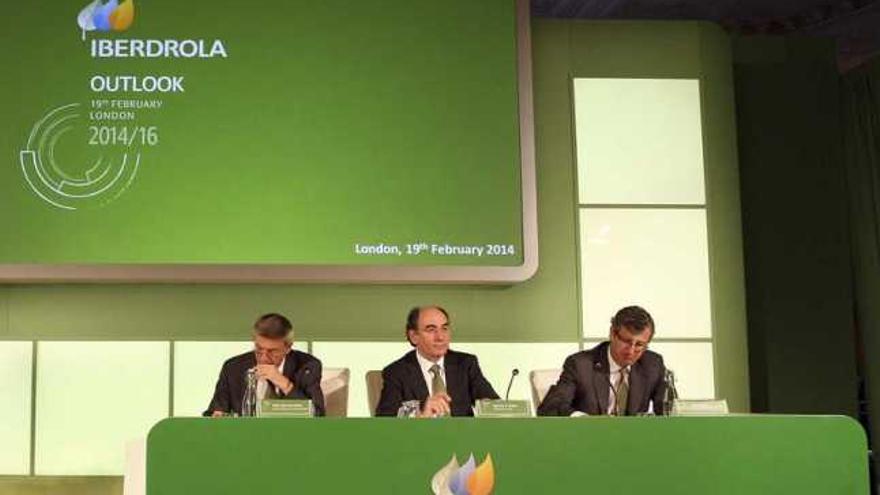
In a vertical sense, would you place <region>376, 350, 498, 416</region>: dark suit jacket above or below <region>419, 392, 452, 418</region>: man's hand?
above

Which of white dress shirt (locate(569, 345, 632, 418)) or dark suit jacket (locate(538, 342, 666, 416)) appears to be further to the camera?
white dress shirt (locate(569, 345, 632, 418))

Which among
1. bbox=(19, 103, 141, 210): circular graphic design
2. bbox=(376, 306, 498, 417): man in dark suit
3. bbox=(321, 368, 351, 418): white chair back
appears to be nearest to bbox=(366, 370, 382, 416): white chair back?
bbox=(321, 368, 351, 418): white chair back

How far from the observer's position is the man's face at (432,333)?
4.23m

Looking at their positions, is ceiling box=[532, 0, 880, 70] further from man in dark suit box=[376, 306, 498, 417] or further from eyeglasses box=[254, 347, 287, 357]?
eyeglasses box=[254, 347, 287, 357]

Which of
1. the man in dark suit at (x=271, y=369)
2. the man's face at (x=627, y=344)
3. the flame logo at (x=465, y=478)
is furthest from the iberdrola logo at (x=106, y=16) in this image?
the flame logo at (x=465, y=478)

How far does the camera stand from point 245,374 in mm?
4129

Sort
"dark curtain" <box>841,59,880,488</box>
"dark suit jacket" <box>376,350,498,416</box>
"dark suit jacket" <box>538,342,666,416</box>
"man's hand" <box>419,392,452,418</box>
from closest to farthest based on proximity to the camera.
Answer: "man's hand" <box>419,392,452,418</box> → "dark suit jacket" <box>538,342,666,416</box> → "dark suit jacket" <box>376,350,498,416</box> → "dark curtain" <box>841,59,880,488</box>

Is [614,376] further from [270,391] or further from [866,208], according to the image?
[866,208]

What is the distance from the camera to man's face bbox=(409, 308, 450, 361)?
4227 mm

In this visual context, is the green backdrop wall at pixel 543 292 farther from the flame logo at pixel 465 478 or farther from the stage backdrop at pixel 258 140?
the flame logo at pixel 465 478

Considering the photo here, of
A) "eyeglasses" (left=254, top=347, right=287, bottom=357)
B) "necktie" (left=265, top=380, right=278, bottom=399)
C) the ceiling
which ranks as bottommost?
"necktie" (left=265, top=380, right=278, bottom=399)

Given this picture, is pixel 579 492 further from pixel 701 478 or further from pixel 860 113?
pixel 860 113

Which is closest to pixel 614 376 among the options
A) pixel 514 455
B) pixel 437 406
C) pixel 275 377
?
pixel 437 406

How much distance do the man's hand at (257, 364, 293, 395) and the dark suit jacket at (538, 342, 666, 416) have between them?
2.74ft
